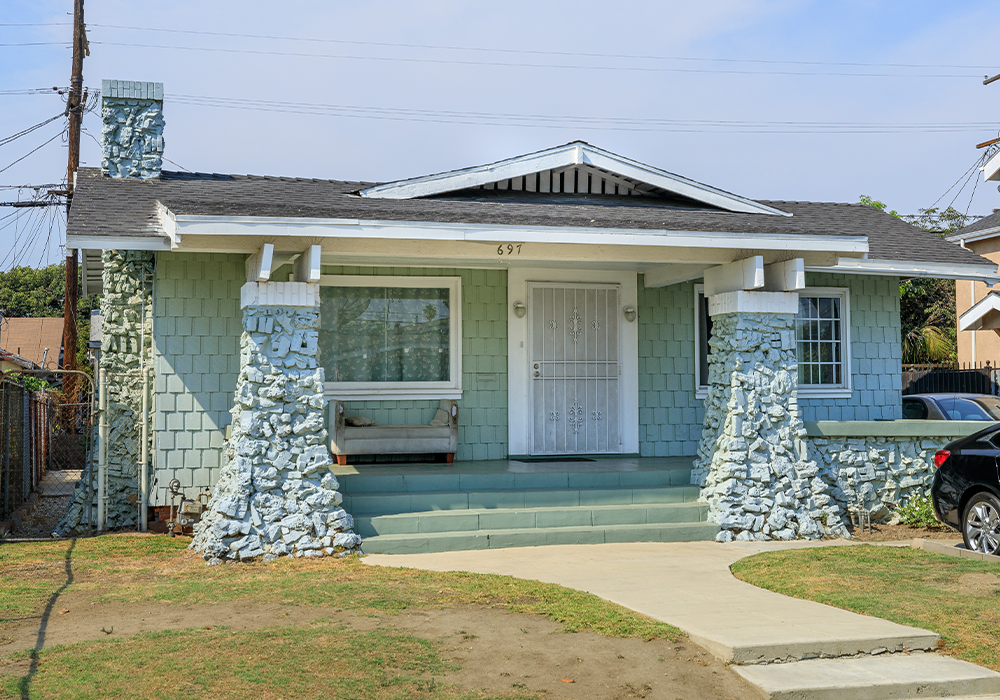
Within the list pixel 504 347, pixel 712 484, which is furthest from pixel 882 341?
pixel 504 347

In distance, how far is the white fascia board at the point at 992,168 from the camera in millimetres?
22797

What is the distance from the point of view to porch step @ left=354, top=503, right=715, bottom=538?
845cm

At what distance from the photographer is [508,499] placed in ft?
30.0

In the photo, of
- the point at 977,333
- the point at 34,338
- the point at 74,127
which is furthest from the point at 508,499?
the point at 34,338

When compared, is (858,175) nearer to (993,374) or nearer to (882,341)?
(993,374)

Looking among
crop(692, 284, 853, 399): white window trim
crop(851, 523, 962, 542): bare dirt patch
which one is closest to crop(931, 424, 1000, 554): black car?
crop(851, 523, 962, 542): bare dirt patch

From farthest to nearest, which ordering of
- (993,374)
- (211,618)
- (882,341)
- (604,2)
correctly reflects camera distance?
(604,2), (993,374), (882,341), (211,618)

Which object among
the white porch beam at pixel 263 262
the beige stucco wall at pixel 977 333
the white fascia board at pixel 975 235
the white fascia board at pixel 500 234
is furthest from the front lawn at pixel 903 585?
the beige stucco wall at pixel 977 333

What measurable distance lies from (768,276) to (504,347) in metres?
3.23

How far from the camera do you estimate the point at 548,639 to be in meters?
5.40

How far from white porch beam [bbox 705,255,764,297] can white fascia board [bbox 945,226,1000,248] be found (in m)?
17.1

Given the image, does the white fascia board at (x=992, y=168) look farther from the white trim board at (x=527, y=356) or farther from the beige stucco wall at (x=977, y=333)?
the white trim board at (x=527, y=356)

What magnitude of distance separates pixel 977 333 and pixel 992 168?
461 cm

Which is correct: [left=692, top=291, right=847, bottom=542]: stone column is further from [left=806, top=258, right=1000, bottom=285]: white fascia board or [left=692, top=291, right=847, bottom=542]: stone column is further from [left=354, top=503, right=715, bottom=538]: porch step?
[left=806, top=258, right=1000, bottom=285]: white fascia board
